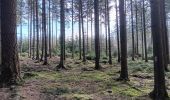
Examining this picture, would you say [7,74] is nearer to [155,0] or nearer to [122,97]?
[122,97]

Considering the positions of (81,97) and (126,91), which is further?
(126,91)

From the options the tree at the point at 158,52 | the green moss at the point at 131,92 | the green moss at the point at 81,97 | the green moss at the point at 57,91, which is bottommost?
the green moss at the point at 131,92

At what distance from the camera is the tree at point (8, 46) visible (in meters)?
10.9

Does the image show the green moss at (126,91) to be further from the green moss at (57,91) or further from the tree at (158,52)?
the green moss at (57,91)

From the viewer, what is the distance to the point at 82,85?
1294 centimetres

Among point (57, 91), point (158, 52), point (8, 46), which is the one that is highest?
point (8, 46)

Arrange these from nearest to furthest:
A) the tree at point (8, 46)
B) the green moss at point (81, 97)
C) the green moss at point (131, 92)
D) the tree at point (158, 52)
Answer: the green moss at point (81, 97) → the tree at point (158, 52) → the tree at point (8, 46) → the green moss at point (131, 92)

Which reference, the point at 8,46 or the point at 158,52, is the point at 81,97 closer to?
the point at 158,52

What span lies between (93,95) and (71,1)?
27204 mm

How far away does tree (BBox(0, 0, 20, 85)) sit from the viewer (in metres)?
10.9

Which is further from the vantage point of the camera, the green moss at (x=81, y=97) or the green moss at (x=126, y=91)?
the green moss at (x=126, y=91)

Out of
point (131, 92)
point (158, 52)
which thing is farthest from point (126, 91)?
point (158, 52)

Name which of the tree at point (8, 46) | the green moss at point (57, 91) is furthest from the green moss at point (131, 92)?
the tree at point (8, 46)

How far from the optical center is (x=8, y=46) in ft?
36.1
